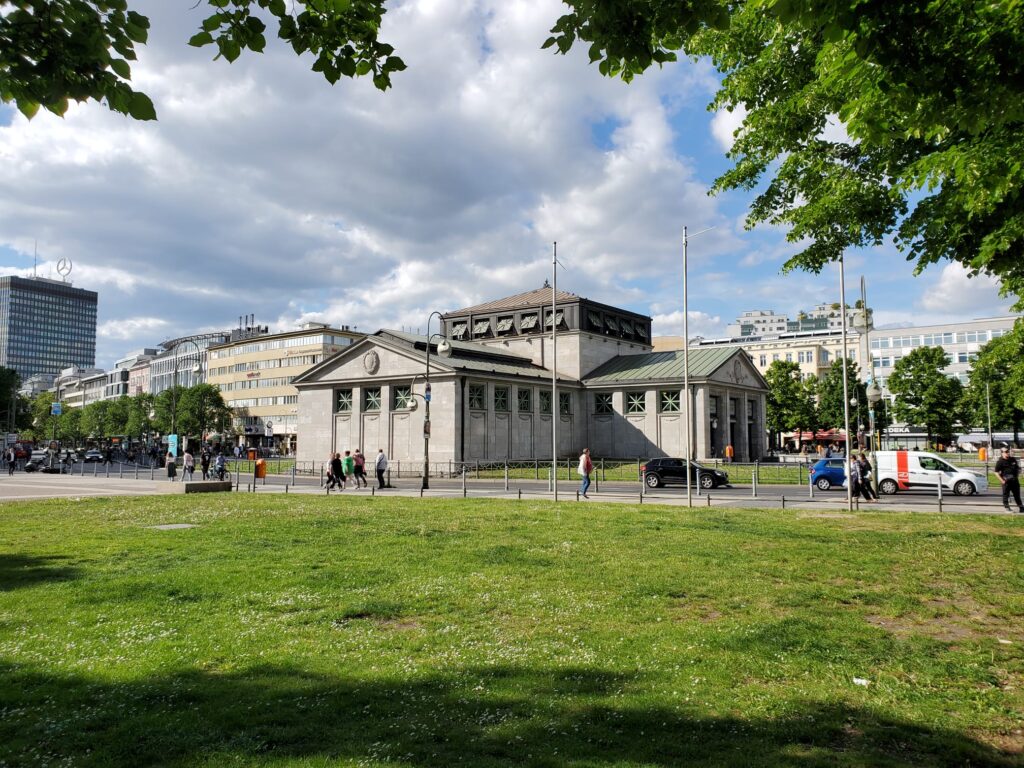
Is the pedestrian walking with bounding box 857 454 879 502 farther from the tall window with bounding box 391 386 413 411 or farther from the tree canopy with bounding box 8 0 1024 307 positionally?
the tall window with bounding box 391 386 413 411

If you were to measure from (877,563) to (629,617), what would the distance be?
6.36 metres

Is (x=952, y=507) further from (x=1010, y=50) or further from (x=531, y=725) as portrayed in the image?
(x=531, y=725)

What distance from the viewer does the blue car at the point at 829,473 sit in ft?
107

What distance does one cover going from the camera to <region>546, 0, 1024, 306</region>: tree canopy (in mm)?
5852

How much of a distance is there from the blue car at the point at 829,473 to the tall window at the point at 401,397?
101 feet

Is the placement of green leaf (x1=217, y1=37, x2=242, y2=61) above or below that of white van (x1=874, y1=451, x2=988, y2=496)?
above

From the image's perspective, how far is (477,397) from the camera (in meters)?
53.4

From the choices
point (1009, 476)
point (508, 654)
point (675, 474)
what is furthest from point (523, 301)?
point (508, 654)

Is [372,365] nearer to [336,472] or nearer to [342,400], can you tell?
[342,400]

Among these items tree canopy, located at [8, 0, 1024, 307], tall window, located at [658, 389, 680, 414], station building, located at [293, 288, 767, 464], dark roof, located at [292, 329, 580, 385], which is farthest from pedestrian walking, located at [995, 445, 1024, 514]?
tall window, located at [658, 389, 680, 414]

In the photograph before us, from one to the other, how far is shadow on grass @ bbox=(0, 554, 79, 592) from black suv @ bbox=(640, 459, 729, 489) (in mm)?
27764

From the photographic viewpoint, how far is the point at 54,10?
5039 mm

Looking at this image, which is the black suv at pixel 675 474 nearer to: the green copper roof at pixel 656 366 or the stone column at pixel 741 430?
the green copper roof at pixel 656 366

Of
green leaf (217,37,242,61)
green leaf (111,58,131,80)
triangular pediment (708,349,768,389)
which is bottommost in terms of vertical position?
green leaf (111,58,131,80)
